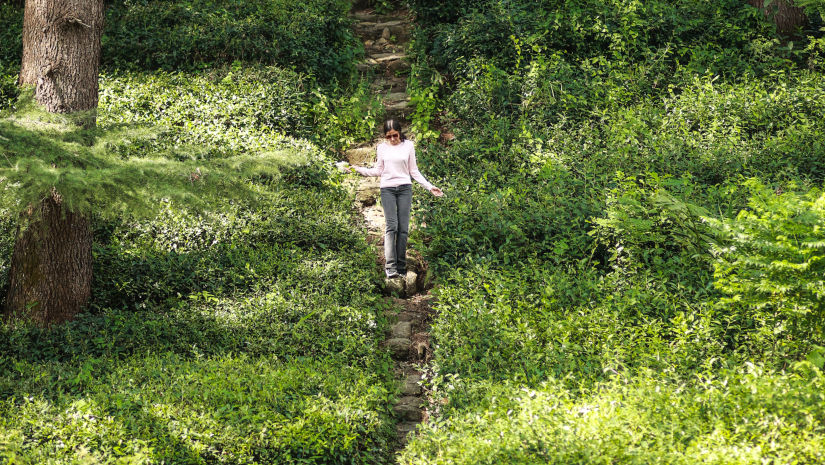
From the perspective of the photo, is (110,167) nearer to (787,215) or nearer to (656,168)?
(787,215)

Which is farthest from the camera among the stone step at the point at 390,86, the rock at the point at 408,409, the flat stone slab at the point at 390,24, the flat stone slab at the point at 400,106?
the flat stone slab at the point at 390,24

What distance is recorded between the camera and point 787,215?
4.93m

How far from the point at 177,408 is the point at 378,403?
5.36 ft

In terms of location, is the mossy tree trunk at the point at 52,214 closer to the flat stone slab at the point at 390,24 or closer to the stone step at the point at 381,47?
the stone step at the point at 381,47

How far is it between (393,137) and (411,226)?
1542 mm

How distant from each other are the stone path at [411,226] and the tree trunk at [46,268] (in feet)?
11.3

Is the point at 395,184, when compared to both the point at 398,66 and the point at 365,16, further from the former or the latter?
the point at 365,16

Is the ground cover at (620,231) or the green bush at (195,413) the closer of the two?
the ground cover at (620,231)

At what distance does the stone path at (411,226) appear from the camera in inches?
254

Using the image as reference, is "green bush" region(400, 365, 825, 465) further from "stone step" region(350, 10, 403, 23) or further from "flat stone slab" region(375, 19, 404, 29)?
"stone step" region(350, 10, 403, 23)

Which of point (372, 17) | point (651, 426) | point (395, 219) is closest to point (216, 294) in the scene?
point (395, 219)

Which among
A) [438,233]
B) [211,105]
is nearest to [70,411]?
[438,233]

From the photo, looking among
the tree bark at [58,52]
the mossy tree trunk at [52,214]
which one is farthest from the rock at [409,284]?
the tree bark at [58,52]

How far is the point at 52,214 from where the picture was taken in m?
6.73
